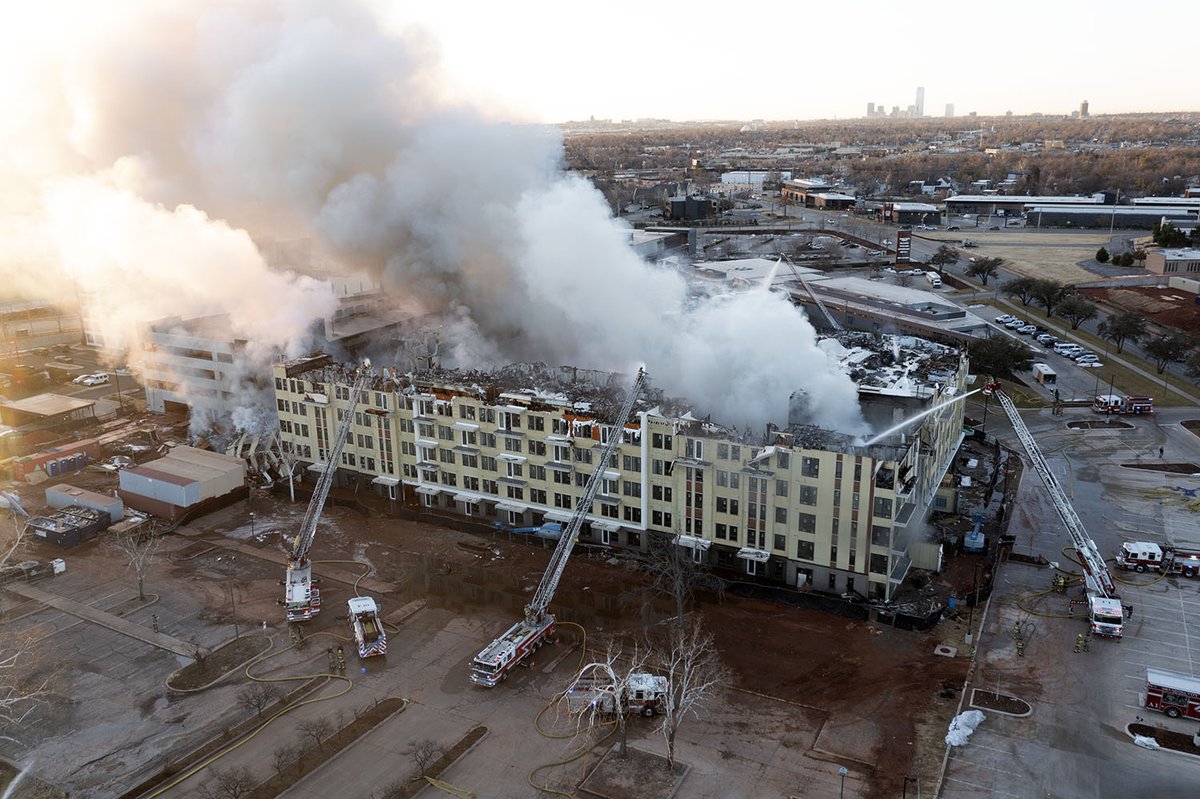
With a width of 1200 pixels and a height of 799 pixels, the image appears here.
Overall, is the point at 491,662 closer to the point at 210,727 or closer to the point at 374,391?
the point at 210,727

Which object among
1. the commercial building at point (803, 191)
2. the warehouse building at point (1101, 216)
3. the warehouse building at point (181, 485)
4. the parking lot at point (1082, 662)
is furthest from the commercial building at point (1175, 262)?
the warehouse building at point (181, 485)

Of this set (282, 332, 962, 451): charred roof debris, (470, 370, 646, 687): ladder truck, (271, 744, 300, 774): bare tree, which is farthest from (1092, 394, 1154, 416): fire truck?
(271, 744, 300, 774): bare tree

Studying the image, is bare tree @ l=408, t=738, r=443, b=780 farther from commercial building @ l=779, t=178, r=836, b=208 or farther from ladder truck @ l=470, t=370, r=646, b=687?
commercial building @ l=779, t=178, r=836, b=208

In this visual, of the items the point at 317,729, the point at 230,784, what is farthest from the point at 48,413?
the point at 230,784

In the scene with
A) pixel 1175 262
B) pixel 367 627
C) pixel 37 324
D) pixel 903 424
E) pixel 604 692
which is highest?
pixel 903 424

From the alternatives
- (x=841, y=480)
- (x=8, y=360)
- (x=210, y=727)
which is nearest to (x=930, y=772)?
(x=841, y=480)

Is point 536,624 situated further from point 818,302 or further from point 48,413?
point 818,302
